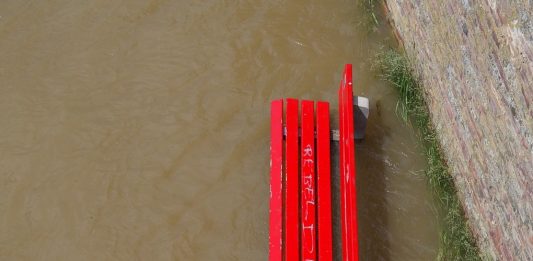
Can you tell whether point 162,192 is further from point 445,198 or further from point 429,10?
point 429,10

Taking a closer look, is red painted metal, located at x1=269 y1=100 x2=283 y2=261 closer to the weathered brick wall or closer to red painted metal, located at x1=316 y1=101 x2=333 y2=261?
red painted metal, located at x1=316 y1=101 x2=333 y2=261

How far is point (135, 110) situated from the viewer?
5.13m

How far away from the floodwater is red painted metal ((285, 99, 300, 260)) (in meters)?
0.23

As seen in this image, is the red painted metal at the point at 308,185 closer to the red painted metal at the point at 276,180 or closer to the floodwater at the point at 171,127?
the red painted metal at the point at 276,180

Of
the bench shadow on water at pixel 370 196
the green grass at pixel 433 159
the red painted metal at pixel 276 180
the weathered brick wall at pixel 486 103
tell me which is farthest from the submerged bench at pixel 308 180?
the weathered brick wall at pixel 486 103

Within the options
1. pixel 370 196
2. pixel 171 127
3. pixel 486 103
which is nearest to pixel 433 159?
pixel 370 196

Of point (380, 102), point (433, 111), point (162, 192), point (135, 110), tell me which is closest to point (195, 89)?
point (135, 110)

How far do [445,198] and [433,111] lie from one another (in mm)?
666

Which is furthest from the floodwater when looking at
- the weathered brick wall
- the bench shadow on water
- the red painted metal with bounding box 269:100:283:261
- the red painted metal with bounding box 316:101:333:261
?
the weathered brick wall

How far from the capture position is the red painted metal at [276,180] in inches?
171

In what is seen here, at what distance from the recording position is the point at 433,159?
4734 mm

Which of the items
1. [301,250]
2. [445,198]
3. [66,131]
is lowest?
[301,250]

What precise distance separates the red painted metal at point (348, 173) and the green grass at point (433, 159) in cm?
54

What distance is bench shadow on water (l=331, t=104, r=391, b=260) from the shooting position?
4.51 m
